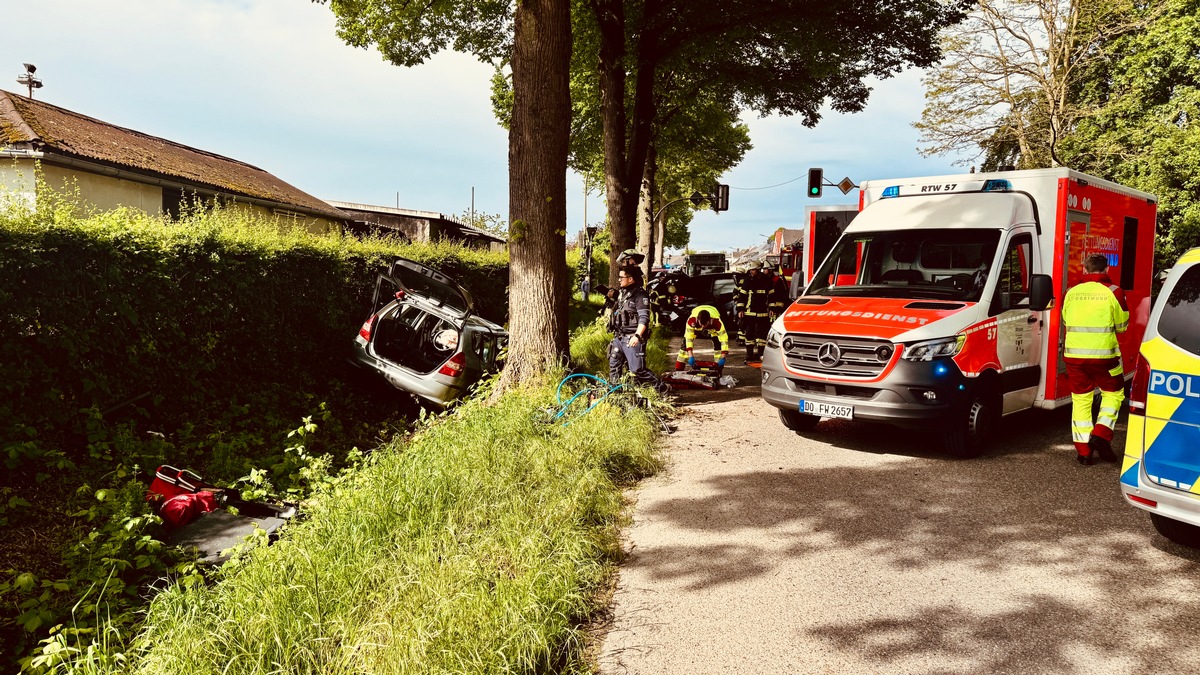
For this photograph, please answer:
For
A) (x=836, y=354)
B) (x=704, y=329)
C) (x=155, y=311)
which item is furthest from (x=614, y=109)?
(x=155, y=311)

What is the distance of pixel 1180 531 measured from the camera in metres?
4.72

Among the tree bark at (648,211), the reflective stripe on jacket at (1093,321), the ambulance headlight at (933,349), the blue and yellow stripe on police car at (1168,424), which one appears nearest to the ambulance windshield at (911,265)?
the ambulance headlight at (933,349)

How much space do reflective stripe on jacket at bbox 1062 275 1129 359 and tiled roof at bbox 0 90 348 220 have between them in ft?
58.4

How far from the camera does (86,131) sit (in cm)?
1877

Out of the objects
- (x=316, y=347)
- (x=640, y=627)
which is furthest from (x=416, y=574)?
(x=316, y=347)

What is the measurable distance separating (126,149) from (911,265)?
1953 cm

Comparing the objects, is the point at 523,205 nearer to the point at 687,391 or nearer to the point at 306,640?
the point at 687,391

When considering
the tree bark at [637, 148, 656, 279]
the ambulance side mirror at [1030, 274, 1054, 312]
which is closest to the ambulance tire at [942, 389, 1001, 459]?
the ambulance side mirror at [1030, 274, 1054, 312]

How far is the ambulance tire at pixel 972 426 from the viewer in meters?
6.78

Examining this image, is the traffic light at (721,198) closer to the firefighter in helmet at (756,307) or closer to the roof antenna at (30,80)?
the firefighter in helmet at (756,307)

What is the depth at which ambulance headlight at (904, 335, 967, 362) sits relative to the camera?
6535mm

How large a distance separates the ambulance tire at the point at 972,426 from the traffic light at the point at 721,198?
19.3 metres

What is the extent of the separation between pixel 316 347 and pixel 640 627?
786 cm

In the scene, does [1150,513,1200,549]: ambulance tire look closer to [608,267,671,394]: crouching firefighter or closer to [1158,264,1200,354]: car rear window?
[1158,264,1200,354]: car rear window
